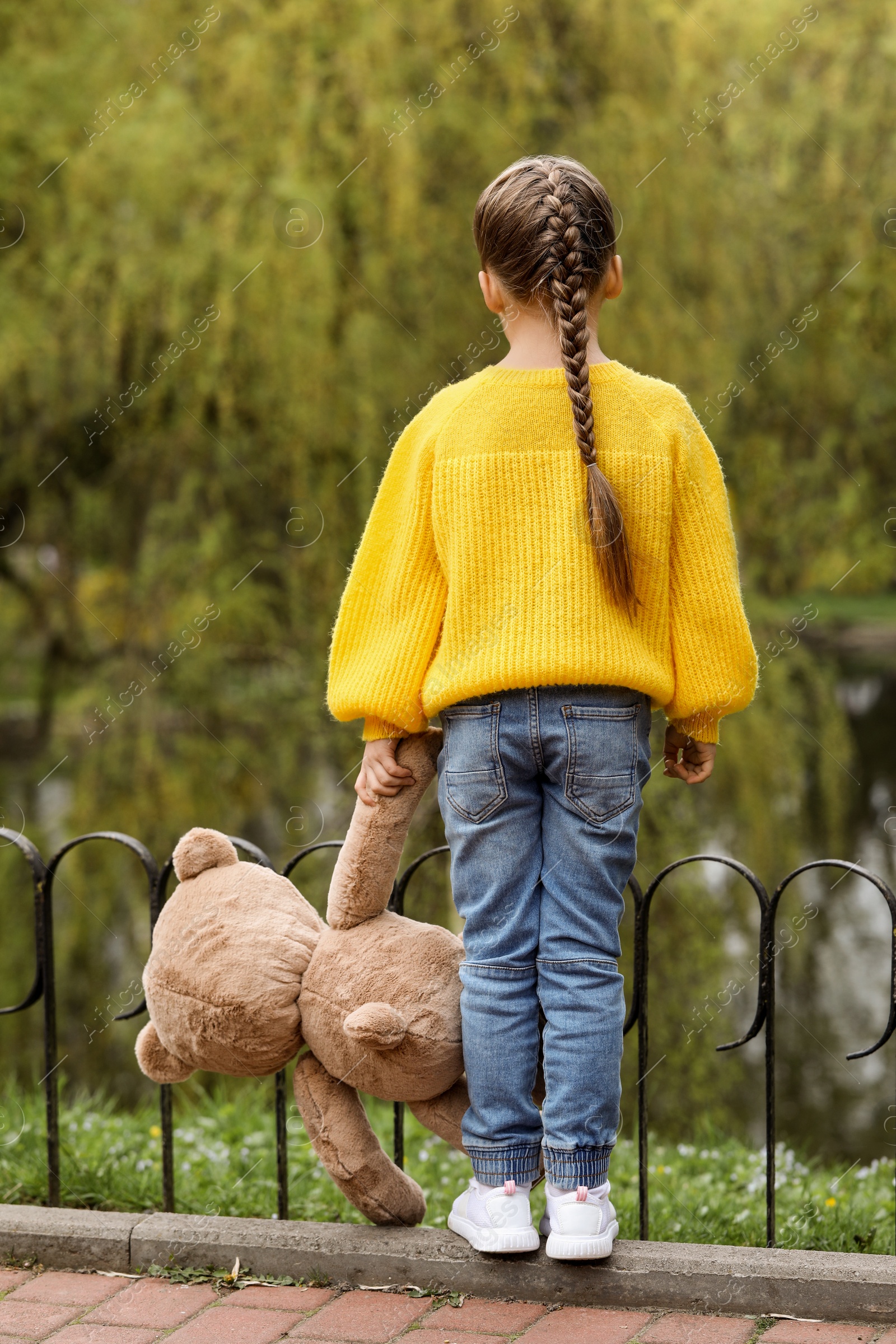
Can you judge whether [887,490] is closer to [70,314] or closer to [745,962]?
[745,962]

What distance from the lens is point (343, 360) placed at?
15.9ft

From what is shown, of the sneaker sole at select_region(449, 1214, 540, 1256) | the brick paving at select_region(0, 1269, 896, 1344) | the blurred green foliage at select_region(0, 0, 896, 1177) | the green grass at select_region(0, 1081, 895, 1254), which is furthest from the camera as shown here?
the blurred green foliage at select_region(0, 0, 896, 1177)

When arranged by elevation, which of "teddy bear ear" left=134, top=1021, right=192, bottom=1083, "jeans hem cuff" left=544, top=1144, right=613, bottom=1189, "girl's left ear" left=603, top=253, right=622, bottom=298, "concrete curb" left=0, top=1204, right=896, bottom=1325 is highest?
"girl's left ear" left=603, top=253, right=622, bottom=298

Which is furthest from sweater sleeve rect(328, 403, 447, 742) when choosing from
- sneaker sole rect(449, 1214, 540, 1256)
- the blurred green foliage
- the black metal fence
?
the blurred green foliage

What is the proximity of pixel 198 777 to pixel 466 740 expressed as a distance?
352 cm

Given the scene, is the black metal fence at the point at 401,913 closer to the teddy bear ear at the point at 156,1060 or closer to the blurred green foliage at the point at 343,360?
the teddy bear ear at the point at 156,1060

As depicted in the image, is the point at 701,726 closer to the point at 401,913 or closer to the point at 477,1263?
the point at 401,913

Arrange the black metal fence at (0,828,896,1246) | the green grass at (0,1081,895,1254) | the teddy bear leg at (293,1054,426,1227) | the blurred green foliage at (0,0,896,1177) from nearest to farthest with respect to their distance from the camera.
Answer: the teddy bear leg at (293,1054,426,1227)
the black metal fence at (0,828,896,1246)
the green grass at (0,1081,895,1254)
the blurred green foliage at (0,0,896,1177)

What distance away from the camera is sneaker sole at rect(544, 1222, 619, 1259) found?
6.86 feet

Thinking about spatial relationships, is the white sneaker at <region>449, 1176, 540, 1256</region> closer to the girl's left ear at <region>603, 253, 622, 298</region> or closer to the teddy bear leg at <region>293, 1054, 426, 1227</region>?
the teddy bear leg at <region>293, 1054, 426, 1227</region>

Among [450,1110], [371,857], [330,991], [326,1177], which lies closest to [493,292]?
[371,857]

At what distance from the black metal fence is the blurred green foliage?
2077 mm

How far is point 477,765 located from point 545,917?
0.26 metres

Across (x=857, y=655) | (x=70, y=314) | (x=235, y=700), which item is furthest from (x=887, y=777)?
(x=70, y=314)
